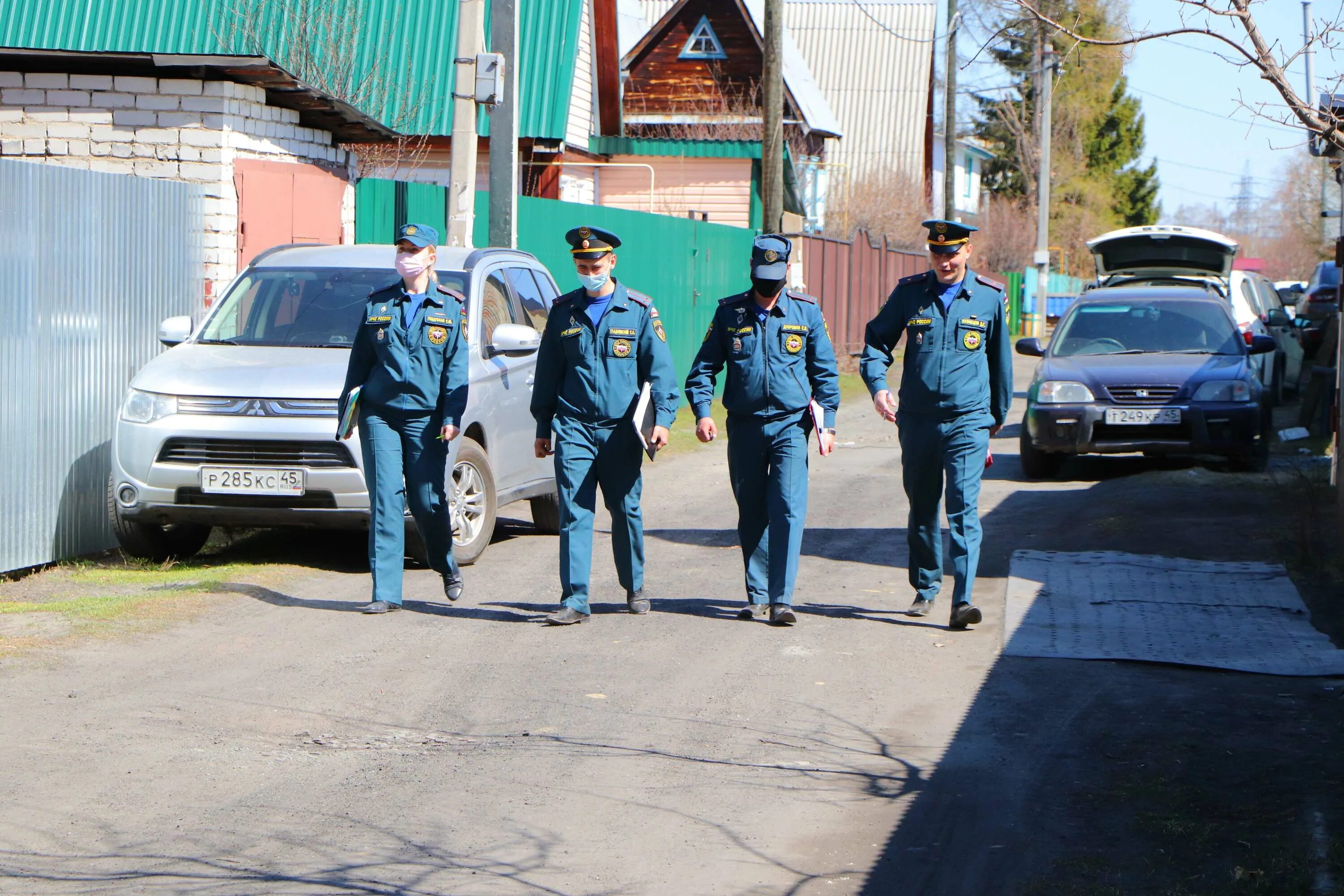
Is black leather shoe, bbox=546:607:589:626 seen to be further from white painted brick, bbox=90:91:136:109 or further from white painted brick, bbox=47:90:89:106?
white painted brick, bbox=47:90:89:106

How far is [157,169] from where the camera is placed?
40.2 feet

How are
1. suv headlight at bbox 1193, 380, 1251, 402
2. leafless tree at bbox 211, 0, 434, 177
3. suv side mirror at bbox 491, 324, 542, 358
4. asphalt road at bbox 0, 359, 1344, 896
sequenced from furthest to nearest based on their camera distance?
leafless tree at bbox 211, 0, 434, 177, suv headlight at bbox 1193, 380, 1251, 402, suv side mirror at bbox 491, 324, 542, 358, asphalt road at bbox 0, 359, 1344, 896

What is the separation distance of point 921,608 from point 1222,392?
596cm

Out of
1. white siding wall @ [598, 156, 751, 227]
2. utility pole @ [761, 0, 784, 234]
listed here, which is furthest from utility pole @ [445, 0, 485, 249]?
white siding wall @ [598, 156, 751, 227]

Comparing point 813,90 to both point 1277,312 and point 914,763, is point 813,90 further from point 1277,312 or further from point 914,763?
point 914,763

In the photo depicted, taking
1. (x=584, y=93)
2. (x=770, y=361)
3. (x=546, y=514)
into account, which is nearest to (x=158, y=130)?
(x=546, y=514)

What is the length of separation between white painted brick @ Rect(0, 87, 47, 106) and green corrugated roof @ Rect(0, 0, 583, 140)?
4846 mm

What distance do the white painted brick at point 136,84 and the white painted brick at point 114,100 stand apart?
0.14 ft

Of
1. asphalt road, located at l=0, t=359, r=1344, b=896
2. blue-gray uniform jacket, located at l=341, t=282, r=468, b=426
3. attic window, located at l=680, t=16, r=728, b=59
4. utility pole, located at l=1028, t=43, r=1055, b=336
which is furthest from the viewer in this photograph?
utility pole, located at l=1028, t=43, r=1055, b=336

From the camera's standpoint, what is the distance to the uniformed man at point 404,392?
7.99m

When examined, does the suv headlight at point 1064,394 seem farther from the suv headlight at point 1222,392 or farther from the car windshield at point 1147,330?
the suv headlight at point 1222,392

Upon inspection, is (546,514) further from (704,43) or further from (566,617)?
(704,43)

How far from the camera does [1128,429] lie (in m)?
13.1

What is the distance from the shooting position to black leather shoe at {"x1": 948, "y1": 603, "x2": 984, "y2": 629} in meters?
7.84
